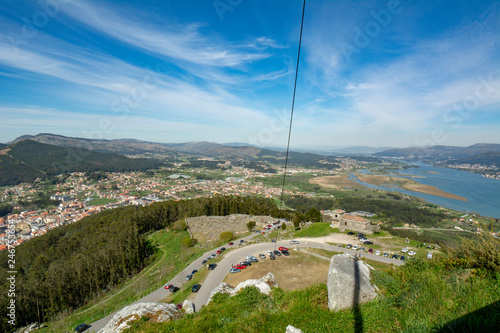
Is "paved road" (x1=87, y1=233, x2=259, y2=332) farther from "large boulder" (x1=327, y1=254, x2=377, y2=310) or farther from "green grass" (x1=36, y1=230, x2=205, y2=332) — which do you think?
"large boulder" (x1=327, y1=254, x2=377, y2=310)

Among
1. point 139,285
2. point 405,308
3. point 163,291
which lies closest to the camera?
point 405,308

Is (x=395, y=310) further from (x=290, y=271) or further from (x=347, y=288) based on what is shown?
(x=290, y=271)

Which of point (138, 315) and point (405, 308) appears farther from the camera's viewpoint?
point (138, 315)

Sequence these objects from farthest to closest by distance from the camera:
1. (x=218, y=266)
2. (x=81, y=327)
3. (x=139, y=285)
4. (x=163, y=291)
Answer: (x=139, y=285) < (x=218, y=266) < (x=163, y=291) < (x=81, y=327)

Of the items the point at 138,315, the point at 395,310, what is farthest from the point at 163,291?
the point at 395,310

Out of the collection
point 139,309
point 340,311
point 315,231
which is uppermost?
point 340,311

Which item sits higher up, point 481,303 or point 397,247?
point 481,303

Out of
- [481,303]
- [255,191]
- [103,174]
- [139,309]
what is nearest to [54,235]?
[139,309]

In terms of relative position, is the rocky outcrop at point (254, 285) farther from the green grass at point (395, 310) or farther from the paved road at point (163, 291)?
the paved road at point (163, 291)

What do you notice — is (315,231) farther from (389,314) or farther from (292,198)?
(292,198)
